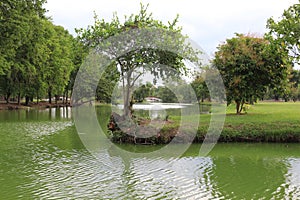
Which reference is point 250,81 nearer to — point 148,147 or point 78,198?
point 148,147

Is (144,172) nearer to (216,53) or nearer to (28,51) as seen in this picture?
(216,53)

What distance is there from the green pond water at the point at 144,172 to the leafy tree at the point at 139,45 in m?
4.45

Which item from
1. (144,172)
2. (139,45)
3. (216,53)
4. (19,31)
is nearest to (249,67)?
Result: (216,53)

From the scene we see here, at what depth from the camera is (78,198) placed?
817cm

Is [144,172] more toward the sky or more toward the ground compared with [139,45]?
more toward the ground

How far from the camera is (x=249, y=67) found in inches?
829

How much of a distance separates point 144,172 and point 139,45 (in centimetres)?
819

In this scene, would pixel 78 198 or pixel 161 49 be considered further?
pixel 161 49

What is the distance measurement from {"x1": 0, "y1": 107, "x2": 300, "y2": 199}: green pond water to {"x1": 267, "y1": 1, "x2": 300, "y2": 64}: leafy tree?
5.94 metres

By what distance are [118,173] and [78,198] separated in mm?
2654

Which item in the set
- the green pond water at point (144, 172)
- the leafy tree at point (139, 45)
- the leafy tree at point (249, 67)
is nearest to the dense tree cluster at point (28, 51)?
the leafy tree at point (139, 45)

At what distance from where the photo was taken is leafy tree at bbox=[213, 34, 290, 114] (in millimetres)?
20969

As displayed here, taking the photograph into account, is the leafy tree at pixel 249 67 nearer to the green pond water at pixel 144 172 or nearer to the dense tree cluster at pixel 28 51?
the green pond water at pixel 144 172

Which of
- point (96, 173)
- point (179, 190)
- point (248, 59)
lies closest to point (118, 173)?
point (96, 173)
